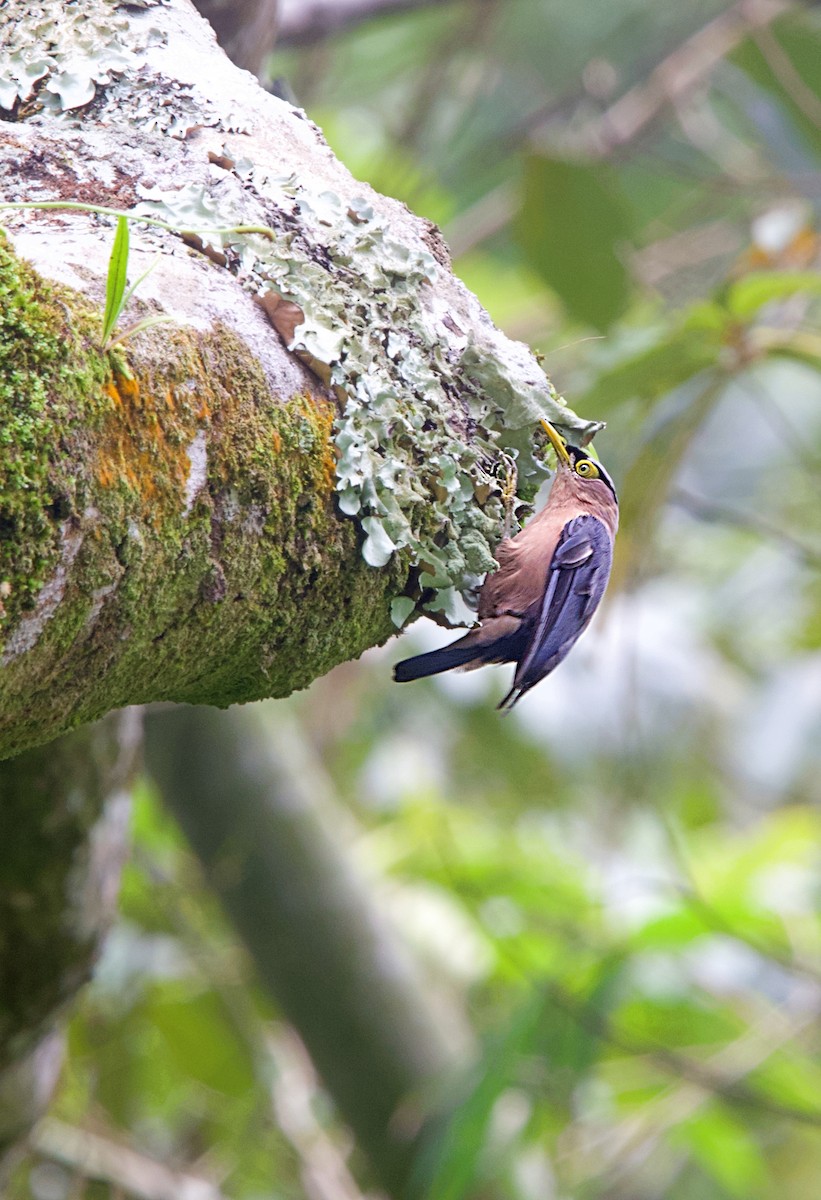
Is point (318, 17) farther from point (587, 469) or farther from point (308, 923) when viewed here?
point (308, 923)

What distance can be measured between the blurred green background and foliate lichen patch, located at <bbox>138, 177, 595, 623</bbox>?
1367 millimetres

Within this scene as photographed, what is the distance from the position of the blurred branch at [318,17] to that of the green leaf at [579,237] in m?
0.70

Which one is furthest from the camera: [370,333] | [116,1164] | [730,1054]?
[730,1054]

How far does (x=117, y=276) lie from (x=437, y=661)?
2.62 feet

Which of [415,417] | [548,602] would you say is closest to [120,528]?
[415,417]

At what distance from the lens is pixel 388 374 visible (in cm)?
148

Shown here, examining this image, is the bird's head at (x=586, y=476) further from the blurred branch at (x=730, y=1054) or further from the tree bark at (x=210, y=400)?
the blurred branch at (x=730, y=1054)

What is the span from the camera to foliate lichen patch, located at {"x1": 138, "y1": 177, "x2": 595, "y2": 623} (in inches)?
55.6

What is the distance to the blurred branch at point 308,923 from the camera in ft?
12.2

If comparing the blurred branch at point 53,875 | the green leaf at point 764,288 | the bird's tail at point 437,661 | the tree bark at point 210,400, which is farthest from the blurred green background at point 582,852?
the tree bark at point 210,400

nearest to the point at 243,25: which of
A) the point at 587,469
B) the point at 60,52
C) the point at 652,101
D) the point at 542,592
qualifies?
the point at 60,52

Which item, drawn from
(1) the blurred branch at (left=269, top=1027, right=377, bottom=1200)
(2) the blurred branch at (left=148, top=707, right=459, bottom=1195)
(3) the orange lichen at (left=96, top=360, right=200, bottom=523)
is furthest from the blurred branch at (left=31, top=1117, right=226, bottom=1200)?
(3) the orange lichen at (left=96, top=360, right=200, bottom=523)

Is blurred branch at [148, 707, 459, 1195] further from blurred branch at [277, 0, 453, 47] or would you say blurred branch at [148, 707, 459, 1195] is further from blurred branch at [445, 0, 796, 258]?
blurred branch at [445, 0, 796, 258]

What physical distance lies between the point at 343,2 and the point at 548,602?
273cm
